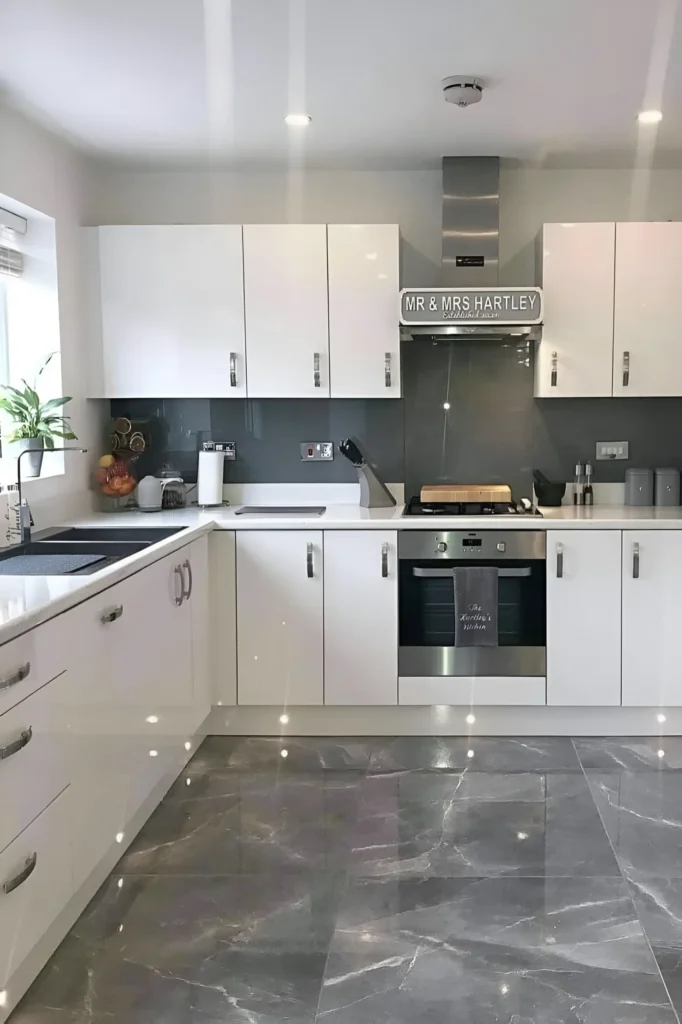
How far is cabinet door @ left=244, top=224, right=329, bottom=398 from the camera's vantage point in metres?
4.03

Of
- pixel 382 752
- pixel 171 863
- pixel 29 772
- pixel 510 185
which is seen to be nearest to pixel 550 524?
pixel 382 752

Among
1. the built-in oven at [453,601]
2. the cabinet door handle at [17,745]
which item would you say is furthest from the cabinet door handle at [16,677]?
the built-in oven at [453,601]

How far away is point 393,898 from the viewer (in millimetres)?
2596

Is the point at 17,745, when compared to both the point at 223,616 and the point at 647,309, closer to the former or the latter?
the point at 223,616

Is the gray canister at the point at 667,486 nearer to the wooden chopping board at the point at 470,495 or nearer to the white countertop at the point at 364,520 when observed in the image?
the white countertop at the point at 364,520

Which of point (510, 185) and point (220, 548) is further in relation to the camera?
point (510, 185)

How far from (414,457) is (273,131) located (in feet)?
5.08

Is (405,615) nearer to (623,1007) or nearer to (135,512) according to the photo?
(135,512)

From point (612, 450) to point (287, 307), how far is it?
163cm

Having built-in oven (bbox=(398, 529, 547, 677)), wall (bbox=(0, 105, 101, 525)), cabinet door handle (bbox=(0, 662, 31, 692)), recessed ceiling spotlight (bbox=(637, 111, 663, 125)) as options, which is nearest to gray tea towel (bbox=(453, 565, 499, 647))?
built-in oven (bbox=(398, 529, 547, 677))

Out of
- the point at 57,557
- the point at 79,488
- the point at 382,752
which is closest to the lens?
the point at 57,557

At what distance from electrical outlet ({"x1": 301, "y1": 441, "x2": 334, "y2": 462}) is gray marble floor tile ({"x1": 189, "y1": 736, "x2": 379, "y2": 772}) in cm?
130

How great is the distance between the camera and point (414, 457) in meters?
4.39

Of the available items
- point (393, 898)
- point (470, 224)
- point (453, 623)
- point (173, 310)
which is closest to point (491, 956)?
point (393, 898)
